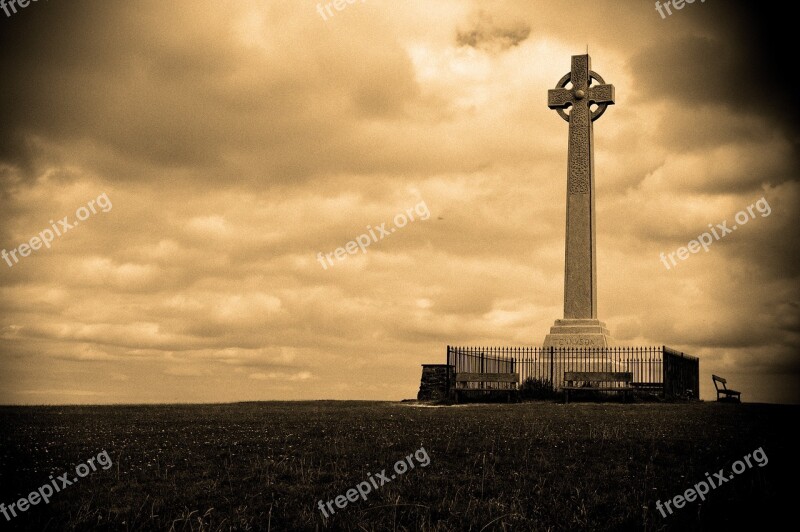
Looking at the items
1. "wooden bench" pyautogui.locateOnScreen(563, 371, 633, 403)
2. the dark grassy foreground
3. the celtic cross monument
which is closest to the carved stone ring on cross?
the celtic cross monument

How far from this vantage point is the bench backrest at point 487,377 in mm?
26750

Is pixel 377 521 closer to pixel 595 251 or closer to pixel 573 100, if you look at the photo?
pixel 595 251

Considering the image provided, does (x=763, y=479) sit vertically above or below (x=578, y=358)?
below

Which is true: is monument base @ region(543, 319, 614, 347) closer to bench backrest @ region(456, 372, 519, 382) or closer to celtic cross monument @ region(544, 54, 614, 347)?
celtic cross monument @ region(544, 54, 614, 347)

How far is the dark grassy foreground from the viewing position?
966 cm

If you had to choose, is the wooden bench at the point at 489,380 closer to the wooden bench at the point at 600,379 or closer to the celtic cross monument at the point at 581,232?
the wooden bench at the point at 600,379

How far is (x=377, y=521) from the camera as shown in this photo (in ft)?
31.2

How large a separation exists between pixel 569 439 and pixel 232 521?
7.00 m

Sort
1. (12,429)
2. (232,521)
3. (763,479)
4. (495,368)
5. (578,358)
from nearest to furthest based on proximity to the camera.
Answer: (232,521) < (763,479) < (12,429) < (578,358) < (495,368)

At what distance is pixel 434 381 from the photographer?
1160 inches

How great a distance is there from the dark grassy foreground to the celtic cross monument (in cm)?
1264

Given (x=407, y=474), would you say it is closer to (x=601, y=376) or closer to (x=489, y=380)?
(x=489, y=380)

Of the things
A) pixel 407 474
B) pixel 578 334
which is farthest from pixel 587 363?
pixel 407 474

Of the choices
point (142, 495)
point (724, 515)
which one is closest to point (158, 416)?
point (142, 495)
